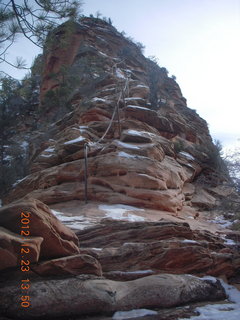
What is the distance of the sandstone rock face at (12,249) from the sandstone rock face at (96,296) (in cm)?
38

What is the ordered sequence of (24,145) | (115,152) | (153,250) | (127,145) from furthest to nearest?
(24,145), (127,145), (115,152), (153,250)

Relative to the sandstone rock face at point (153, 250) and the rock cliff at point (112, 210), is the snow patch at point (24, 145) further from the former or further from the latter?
the sandstone rock face at point (153, 250)

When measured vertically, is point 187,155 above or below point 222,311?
above

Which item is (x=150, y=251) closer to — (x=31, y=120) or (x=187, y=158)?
(x=187, y=158)

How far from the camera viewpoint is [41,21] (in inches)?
199

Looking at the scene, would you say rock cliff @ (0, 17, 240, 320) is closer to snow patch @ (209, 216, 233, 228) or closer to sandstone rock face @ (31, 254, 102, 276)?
sandstone rock face @ (31, 254, 102, 276)

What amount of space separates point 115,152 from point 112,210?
3084 millimetres

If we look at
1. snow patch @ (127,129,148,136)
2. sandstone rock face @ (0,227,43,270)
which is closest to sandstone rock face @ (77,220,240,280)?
sandstone rock face @ (0,227,43,270)

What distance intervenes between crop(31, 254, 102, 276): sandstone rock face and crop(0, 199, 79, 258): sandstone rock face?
0.23 meters

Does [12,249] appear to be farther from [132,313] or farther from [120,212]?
[120,212]

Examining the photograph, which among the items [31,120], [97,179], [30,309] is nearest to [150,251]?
[30,309]

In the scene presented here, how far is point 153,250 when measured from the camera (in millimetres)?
6492

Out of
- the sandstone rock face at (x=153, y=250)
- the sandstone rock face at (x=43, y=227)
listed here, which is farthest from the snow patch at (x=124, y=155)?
the sandstone rock face at (x=43, y=227)

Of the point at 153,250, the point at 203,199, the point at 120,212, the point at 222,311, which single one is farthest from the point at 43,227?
the point at 203,199
